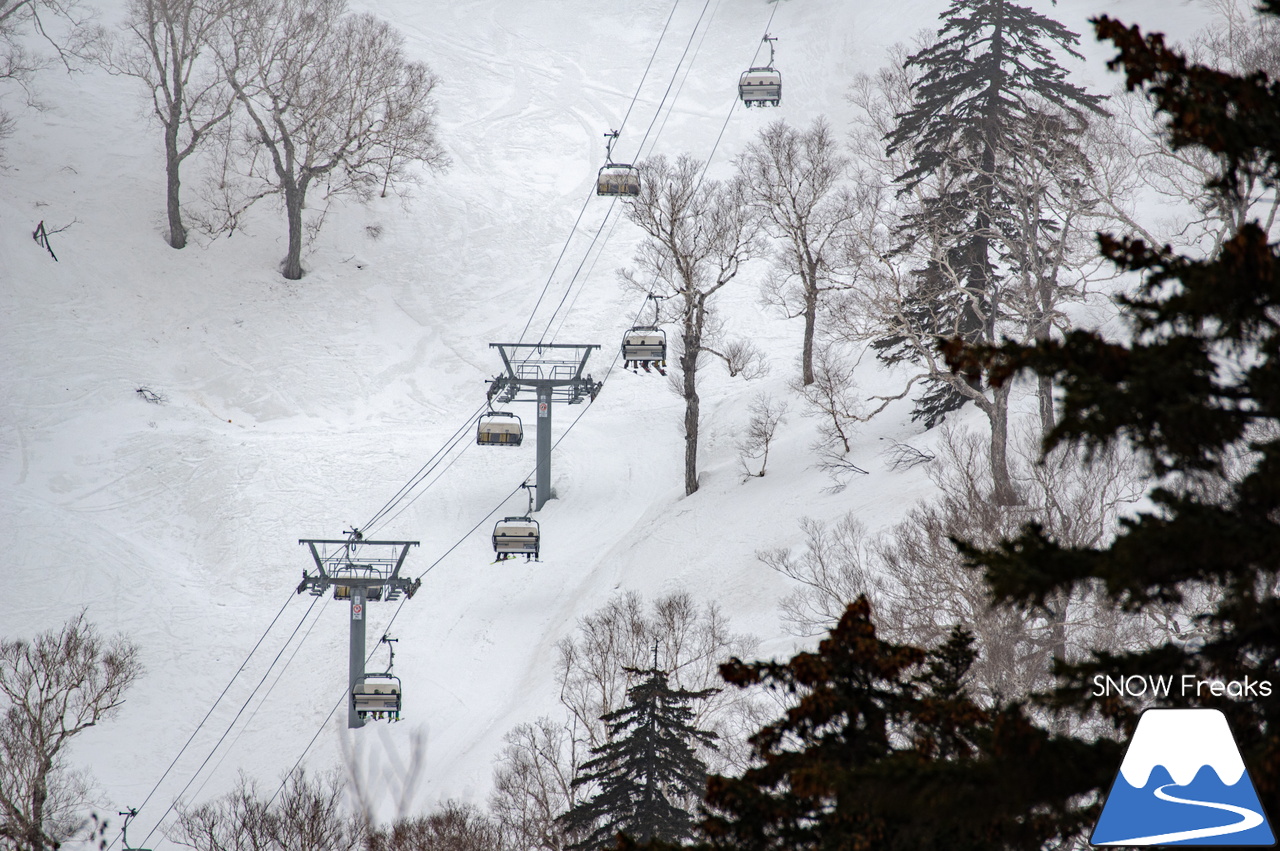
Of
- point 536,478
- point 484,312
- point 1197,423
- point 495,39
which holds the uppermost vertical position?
point 495,39

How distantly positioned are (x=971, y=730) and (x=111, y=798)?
24.8m

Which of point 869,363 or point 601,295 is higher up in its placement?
point 601,295

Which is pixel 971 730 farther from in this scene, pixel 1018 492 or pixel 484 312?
pixel 484 312

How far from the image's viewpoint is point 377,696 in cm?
2656

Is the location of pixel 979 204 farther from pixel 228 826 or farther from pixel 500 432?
pixel 228 826

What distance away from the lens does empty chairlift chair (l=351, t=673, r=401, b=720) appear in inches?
1043

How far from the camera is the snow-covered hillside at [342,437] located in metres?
30.2

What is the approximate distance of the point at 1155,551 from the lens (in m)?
5.14

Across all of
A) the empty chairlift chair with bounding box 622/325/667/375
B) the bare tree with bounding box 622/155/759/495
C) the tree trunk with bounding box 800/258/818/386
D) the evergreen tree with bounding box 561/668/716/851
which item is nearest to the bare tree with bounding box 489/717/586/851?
the evergreen tree with bounding box 561/668/716/851

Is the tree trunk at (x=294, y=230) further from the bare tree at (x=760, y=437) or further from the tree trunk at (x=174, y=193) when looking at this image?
the bare tree at (x=760, y=437)

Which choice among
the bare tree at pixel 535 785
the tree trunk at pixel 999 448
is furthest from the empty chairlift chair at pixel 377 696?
the tree trunk at pixel 999 448

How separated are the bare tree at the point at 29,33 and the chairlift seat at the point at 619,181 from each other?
27.4 meters

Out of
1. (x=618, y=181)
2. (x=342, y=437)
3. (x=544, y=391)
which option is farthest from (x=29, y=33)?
(x=544, y=391)

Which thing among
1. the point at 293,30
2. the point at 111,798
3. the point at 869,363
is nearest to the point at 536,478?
the point at 869,363
